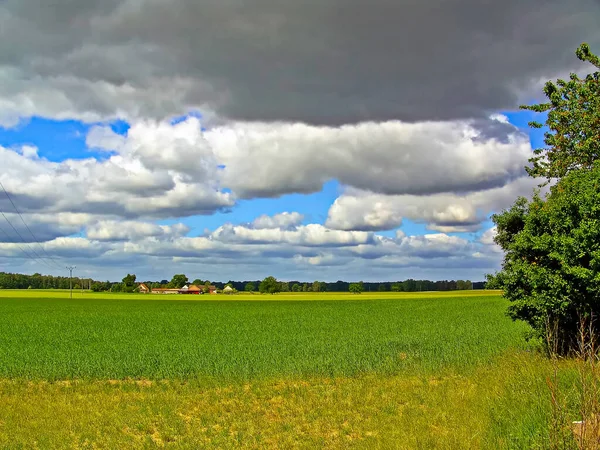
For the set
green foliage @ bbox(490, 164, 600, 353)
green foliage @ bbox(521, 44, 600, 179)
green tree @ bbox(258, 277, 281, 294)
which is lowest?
green tree @ bbox(258, 277, 281, 294)

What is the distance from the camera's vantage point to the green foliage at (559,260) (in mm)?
18203

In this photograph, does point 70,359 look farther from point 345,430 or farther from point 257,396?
point 345,430

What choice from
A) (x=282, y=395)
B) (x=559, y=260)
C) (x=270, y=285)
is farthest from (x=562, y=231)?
(x=270, y=285)

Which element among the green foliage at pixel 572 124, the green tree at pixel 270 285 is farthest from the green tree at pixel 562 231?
the green tree at pixel 270 285

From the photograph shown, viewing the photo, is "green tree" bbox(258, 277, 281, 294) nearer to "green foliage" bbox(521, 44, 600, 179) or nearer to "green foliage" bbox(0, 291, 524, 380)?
"green foliage" bbox(0, 291, 524, 380)

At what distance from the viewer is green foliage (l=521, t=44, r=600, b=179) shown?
23094mm

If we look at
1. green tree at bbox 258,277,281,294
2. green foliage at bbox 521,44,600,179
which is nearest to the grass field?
green foliage at bbox 521,44,600,179

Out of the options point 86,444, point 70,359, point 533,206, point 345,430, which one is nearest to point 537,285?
point 533,206

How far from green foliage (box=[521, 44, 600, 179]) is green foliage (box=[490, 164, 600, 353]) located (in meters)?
2.54

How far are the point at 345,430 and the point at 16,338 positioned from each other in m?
31.1

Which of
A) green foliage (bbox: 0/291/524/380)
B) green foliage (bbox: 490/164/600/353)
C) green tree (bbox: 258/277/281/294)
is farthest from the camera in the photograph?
green tree (bbox: 258/277/281/294)

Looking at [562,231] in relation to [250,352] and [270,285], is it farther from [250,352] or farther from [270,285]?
[270,285]

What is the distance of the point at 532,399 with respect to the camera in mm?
12867

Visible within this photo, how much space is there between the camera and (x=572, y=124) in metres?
24.0
